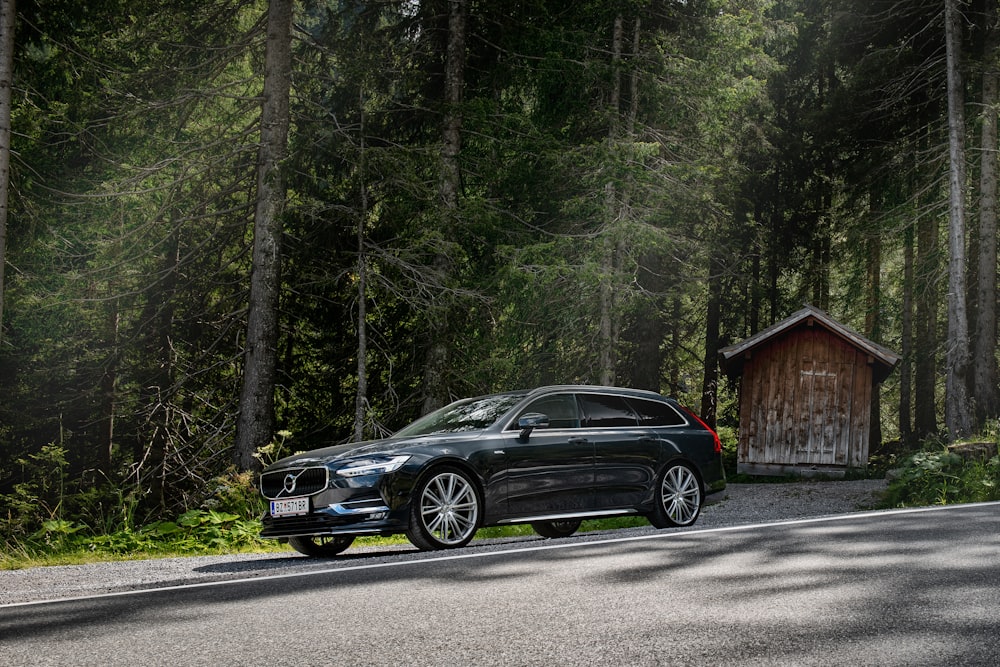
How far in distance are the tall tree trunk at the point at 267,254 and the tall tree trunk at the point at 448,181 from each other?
3.44m

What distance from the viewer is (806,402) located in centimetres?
2959

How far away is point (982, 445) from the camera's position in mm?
19266

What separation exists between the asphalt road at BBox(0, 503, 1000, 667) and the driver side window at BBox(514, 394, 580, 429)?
2.46 m

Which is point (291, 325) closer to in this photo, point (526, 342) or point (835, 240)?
point (526, 342)

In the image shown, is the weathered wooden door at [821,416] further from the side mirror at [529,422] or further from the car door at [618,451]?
the side mirror at [529,422]

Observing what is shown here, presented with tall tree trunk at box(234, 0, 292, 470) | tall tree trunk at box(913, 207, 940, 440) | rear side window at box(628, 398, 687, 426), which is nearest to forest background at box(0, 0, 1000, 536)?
tall tree trunk at box(234, 0, 292, 470)

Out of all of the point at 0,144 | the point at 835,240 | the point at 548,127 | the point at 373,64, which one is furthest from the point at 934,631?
the point at 835,240

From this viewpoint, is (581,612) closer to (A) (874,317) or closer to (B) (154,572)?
(B) (154,572)

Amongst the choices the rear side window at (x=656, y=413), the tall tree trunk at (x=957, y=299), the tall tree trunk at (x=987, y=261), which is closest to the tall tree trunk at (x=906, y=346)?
the tall tree trunk at (x=987, y=261)

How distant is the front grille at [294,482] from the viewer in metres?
9.94

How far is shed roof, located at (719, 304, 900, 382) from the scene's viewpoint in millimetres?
28109

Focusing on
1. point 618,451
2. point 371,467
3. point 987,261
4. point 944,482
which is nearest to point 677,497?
point 618,451

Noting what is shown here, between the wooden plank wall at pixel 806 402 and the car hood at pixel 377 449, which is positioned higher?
the wooden plank wall at pixel 806 402

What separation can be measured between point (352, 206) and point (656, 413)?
10.9 metres
